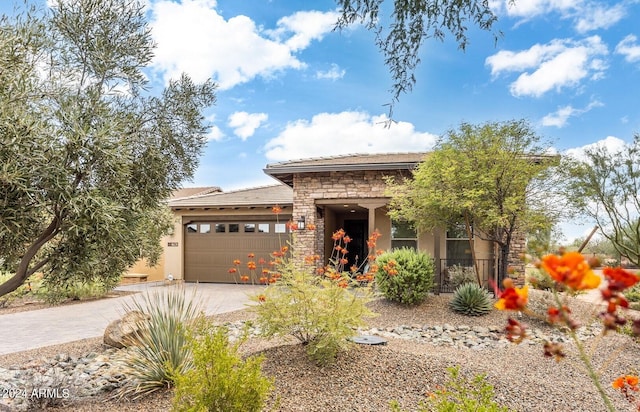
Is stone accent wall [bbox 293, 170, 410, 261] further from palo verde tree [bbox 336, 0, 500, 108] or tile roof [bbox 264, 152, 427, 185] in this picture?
palo verde tree [bbox 336, 0, 500, 108]

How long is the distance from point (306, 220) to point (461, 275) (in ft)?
15.8

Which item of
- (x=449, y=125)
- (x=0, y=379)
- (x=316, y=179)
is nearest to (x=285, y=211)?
(x=316, y=179)

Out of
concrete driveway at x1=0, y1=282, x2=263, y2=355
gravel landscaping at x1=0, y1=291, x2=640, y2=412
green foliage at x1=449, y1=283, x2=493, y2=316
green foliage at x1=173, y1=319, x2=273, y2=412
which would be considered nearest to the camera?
green foliage at x1=173, y1=319, x2=273, y2=412

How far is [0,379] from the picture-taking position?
5.29 metres

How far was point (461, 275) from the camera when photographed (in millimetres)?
12070

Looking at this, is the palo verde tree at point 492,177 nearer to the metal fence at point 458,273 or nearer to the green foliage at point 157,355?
the metal fence at point 458,273

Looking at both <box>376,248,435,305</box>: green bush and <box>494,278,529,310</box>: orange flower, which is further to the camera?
<box>376,248,435,305</box>: green bush

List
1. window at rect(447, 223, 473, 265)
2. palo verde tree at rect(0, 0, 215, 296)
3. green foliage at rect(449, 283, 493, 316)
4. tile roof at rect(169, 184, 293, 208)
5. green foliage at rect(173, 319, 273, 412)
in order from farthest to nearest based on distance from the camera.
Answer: tile roof at rect(169, 184, 293, 208), window at rect(447, 223, 473, 265), green foliage at rect(449, 283, 493, 316), palo verde tree at rect(0, 0, 215, 296), green foliage at rect(173, 319, 273, 412)

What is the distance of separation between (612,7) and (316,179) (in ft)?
30.4

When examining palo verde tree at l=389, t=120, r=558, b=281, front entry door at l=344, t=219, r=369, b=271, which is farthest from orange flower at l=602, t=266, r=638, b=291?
front entry door at l=344, t=219, r=369, b=271

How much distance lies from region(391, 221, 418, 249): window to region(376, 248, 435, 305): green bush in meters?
3.95

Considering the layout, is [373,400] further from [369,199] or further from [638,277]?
[369,199]

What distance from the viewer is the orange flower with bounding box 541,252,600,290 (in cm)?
110

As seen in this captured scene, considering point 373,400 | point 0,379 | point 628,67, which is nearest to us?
point 373,400
